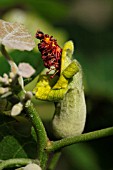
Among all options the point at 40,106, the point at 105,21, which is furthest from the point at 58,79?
the point at 105,21

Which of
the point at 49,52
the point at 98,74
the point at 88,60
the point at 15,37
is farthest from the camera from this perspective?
the point at 88,60

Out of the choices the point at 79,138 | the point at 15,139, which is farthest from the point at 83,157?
the point at 79,138

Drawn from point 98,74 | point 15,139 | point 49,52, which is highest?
point 49,52

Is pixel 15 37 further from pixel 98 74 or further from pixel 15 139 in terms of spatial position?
pixel 98 74

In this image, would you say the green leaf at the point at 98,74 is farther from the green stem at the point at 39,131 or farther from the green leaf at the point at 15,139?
the green stem at the point at 39,131

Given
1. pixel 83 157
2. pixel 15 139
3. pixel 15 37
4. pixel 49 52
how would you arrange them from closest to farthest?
pixel 15 37
pixel 49 52
pixel 15 139
pixel 83 157

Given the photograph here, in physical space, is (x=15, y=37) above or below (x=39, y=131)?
above

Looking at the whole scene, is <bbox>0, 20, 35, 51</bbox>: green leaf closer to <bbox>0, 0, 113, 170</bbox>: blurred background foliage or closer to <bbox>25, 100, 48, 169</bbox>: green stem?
<bbox>25, 100, 48, 169</bbox>: green stem

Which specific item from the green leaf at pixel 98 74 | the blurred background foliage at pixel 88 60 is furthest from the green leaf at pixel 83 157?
the green leaf at pixel 98 74
